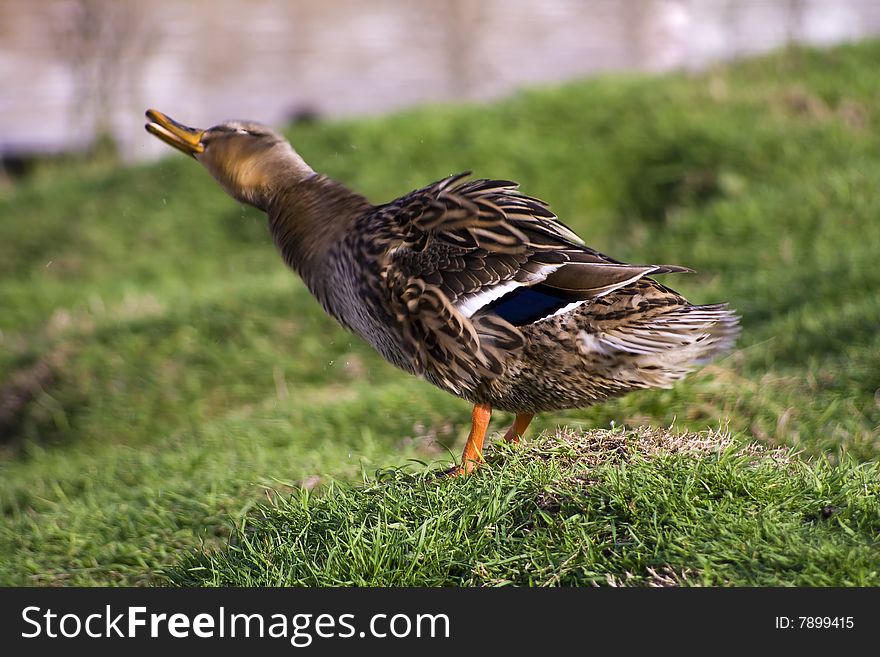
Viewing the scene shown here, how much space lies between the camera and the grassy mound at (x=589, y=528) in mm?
2928

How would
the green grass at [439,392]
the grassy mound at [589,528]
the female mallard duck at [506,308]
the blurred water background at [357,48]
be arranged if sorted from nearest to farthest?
the grassy mound at [589,528], the green grass at [439,392], the female mallard duck at [506,308], the blurred water background at [357,48]

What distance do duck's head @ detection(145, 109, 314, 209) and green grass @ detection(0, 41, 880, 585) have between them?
1166mm

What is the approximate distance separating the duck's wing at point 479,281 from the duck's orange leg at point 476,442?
0.48 feet

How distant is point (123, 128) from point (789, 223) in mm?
11172

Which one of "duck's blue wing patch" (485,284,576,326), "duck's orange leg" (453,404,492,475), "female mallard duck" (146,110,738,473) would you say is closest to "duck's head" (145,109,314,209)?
"female mallard duck" (146,110,738,473)

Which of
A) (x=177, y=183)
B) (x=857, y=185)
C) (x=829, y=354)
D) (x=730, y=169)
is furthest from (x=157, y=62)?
(x=829, y=354)

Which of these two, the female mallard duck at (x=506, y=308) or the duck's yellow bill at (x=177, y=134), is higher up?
the duck's yellow bill at (x=177, y=134)

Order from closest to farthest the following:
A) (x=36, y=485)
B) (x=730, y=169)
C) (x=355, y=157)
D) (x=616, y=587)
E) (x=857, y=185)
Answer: (x=616, y=587), (x=36, y=485), (x=857, y=185), (x=730, y=169), (x=355, y=157)

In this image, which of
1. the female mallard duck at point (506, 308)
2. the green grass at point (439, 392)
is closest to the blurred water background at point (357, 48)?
the green grass at point (439, 392)

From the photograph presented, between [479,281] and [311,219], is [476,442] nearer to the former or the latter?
[479,281]

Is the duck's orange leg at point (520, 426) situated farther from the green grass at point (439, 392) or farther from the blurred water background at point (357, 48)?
the blurred water background at point (357, 48)

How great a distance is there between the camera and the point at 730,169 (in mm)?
7945

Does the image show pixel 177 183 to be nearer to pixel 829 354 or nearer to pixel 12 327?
Answer: pixel 12 327

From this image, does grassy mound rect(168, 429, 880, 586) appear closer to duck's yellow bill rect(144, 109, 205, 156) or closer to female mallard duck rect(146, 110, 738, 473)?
female mallard duck rect(146, 110, 738, 473)
